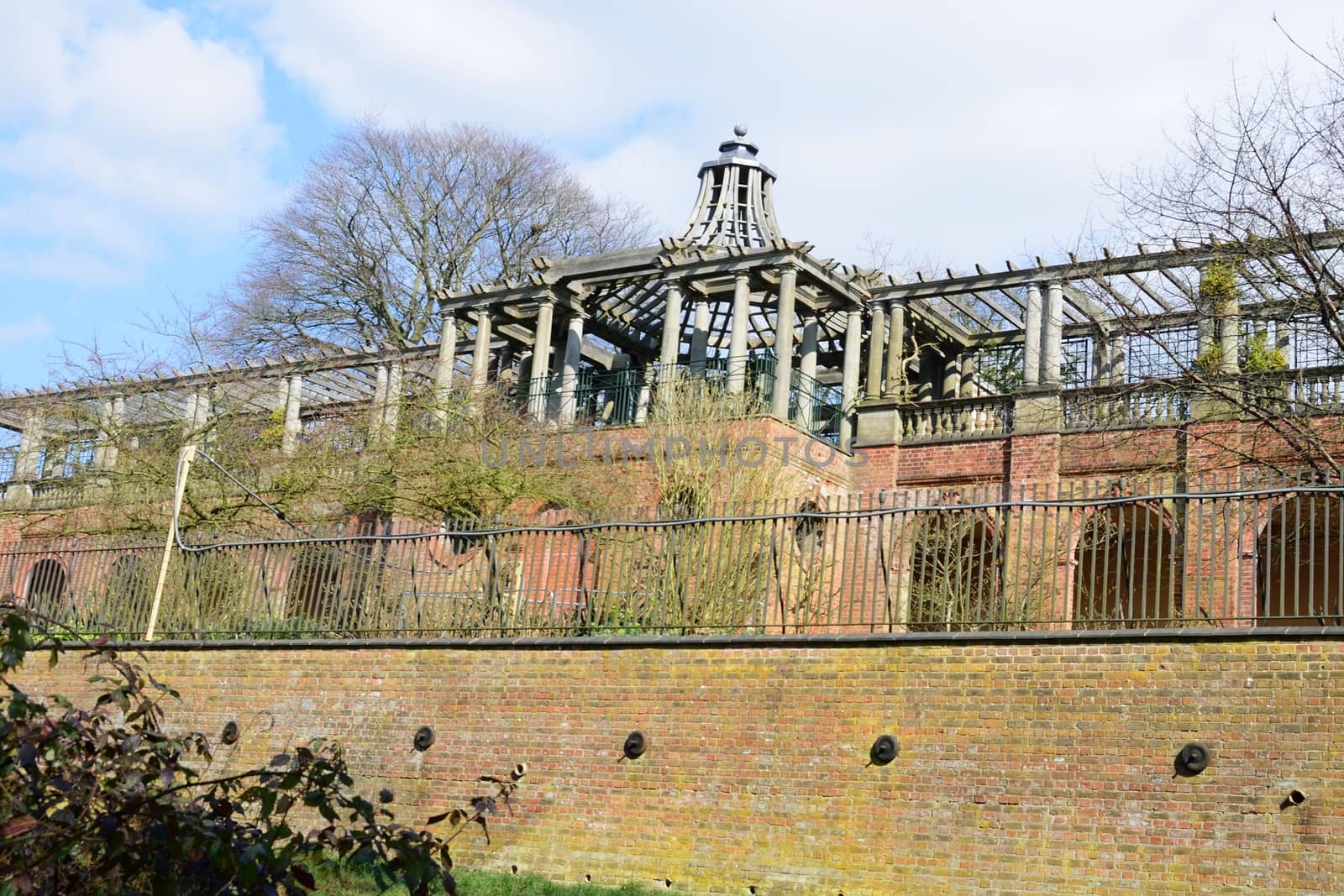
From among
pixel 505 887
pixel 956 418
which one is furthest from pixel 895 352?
pixel 505 887

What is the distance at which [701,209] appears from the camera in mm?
25281

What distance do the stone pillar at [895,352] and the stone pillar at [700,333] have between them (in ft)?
9.77

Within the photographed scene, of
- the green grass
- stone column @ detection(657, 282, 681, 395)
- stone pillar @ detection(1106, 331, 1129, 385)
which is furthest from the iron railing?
stone column @ detection(657, 282, 681, 395)

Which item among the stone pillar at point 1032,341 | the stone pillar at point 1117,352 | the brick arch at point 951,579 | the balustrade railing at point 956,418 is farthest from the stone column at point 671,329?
A: the brick arch at point 951,579

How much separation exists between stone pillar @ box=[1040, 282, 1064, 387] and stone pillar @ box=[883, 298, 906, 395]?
2194 millimetres

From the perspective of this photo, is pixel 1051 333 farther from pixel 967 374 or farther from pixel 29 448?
pixel 29 448

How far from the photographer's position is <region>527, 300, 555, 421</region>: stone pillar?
24516 mm

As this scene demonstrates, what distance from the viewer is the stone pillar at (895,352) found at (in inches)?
893

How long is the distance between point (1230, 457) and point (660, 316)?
39.5ft

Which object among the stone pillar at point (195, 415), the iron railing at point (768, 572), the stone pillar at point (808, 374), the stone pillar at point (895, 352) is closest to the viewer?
the iron railing at point (768, 572)

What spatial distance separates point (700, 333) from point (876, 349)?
2.98 meters

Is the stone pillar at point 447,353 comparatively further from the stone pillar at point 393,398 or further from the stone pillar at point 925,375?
the stone pillar at point 925,375

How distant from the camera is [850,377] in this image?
23.5m

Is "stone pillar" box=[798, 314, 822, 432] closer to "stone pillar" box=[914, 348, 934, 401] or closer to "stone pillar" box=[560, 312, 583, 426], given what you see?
"stone pillar" box=[914, 348, 934, 401]
